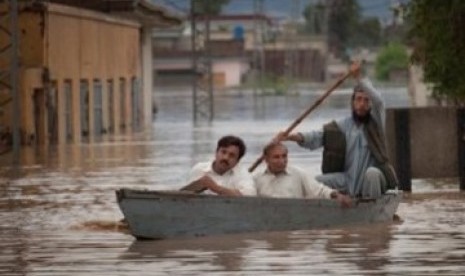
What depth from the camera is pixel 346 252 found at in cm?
1866

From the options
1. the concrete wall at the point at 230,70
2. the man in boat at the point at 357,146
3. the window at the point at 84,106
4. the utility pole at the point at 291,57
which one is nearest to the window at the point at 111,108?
the window at the point at 84,106

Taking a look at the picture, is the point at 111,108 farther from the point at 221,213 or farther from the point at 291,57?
the point at 291,57

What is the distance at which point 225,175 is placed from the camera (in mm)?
20391

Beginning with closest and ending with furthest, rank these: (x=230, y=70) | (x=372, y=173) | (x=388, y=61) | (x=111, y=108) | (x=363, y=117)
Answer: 1. (x=372, y=173)
2. (x=363, y=117)
3. (x=111, y=108)
4. (x=388, y=61)
5. (x=230, y=70)

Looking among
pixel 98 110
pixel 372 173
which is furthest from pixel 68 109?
pixel 372 173

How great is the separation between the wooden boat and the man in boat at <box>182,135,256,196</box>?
23cm

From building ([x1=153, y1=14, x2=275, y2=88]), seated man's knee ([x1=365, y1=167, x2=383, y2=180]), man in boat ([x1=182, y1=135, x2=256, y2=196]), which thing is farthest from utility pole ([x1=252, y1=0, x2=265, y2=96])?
man in boat ([x1=182, y1=135, x2=256, y2=196])

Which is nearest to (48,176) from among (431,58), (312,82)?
(431,58)

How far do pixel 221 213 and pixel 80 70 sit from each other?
37171 millimetres

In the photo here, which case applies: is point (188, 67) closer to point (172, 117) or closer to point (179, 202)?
point (172, 117)

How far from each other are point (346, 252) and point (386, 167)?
342cm

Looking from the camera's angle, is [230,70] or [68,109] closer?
[68,109]

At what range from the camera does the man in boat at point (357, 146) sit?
2191 cm

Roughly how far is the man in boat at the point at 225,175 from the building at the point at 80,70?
27.7 metres
